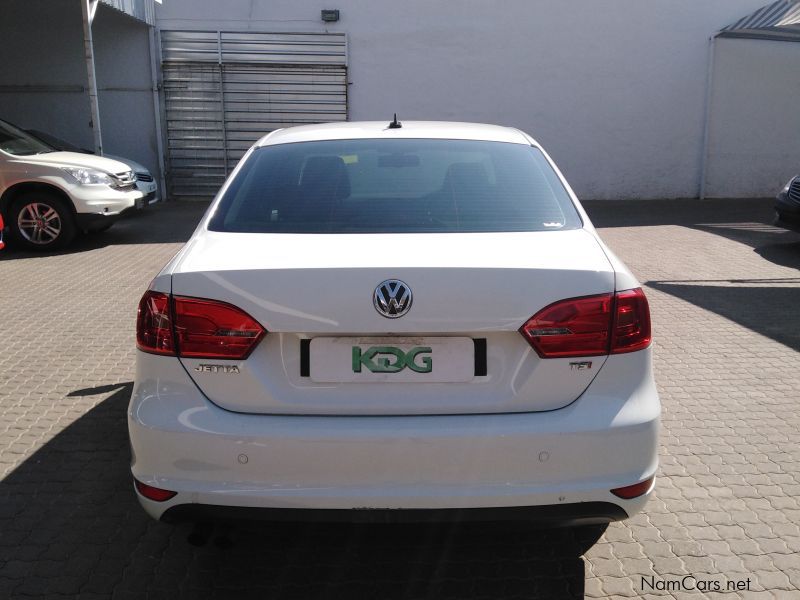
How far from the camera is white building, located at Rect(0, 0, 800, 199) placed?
15469mm

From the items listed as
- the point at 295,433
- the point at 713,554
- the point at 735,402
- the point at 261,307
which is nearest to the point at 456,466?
the point at 295,433

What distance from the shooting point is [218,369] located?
8.11 ft

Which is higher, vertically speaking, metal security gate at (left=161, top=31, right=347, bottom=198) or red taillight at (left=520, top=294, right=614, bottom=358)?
metal security gate at (left=161, top=31, right=347, bottom=198)

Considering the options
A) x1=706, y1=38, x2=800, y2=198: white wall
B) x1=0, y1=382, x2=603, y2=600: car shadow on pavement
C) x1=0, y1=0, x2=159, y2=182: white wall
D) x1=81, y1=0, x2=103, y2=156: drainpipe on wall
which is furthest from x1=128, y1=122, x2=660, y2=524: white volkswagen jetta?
x1=706, y1=38, x2=800, y2=198: white wall

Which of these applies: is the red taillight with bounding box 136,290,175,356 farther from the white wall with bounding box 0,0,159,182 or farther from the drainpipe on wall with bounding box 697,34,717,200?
the drainpipe on wall with bounding box 697,34,717,200

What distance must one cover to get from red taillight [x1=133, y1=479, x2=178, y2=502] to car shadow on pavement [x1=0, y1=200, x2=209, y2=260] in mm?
8005

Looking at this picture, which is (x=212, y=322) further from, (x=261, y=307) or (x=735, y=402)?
(x=735, y=402)

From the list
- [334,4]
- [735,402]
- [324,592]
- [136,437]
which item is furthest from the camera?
[334,4]

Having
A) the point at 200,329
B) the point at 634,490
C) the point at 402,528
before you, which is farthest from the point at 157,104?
the point at 634,490

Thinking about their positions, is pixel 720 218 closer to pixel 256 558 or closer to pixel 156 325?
pixel 256 558

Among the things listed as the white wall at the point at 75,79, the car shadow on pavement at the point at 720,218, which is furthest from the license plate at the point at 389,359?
the white wall at the point at 75,79

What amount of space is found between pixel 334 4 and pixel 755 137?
9.20 m

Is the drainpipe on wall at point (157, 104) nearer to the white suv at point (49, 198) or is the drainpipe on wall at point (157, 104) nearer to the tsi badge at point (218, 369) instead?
the white suv at point (49, 198)

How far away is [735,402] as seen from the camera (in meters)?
4.73
